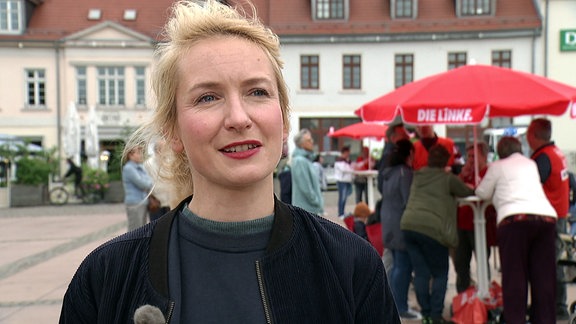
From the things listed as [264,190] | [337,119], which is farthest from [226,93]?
[337,119]

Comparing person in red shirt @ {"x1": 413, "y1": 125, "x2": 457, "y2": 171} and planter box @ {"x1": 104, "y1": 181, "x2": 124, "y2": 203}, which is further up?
person in red shirt @ {"x1": 413, "y1": 125, "x2": 457, "y2": 171}

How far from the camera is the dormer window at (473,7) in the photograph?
31.7 m

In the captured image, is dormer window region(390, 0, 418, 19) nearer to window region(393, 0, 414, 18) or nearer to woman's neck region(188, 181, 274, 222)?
window region(393, 0, 414, 18)

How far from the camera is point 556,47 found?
30562mm

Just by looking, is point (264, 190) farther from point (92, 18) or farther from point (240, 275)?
point (92, 18)

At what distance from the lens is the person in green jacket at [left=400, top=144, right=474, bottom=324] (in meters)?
5.73

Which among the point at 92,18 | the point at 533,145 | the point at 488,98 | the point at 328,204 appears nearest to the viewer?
the point at 488,98

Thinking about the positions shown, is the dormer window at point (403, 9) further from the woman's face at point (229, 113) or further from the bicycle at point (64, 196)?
the woman's face at point (229, 113)

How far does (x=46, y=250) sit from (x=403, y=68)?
2385 cm

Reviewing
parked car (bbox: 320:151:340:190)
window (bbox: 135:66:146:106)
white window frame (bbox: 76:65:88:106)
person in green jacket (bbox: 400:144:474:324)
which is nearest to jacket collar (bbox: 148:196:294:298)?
person in green jacket (bbox: 400:144:474:324)

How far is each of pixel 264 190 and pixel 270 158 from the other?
3.0 inches

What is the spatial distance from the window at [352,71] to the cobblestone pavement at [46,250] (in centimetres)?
1295

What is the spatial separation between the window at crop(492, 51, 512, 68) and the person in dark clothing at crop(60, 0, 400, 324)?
31738 millimetres

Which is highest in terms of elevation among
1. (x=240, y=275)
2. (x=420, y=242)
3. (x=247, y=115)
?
(x=247, y=115)
